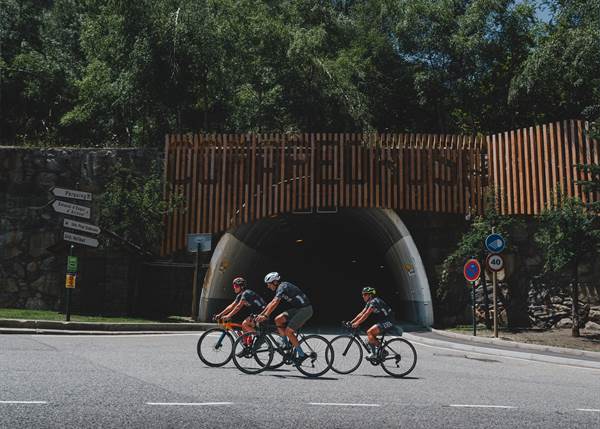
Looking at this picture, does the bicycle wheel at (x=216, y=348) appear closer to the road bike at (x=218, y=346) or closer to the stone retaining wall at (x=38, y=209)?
the road bike at (x=218, y=346)

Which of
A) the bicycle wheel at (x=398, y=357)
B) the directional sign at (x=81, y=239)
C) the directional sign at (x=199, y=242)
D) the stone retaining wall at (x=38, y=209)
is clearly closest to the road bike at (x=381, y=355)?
the bicycle wheel at (x=398, y=357)

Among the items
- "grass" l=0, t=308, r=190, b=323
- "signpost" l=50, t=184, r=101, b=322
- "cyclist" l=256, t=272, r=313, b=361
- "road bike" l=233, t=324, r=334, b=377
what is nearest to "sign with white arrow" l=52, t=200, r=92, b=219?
"signpost" l=50, t=184, r=101, b=322

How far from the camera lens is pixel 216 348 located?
11.5m

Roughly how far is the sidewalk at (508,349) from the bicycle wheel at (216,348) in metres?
7.48

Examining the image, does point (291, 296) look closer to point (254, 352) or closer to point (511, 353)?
point (254, 352)

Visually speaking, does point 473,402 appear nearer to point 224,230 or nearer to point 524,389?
point 524,389

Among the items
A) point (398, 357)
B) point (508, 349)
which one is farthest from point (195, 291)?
point (398, 357)

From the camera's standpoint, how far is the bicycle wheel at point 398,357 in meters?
11.4

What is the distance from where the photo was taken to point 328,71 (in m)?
30.5

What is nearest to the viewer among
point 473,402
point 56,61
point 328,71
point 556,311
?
point 473,402

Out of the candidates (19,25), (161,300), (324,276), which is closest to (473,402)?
(161,300)

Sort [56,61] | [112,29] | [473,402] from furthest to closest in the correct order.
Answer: [56,61]
[112,29]
[473,402]

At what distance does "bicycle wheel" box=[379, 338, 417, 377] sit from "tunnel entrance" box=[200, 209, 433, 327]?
11.0m

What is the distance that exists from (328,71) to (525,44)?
41.0 feet
